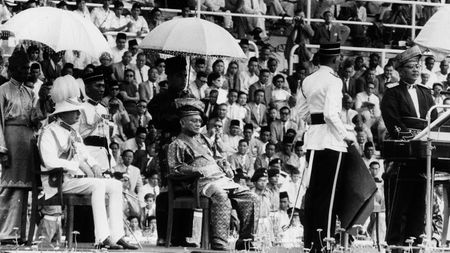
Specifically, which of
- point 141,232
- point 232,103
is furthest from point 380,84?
point 141,232

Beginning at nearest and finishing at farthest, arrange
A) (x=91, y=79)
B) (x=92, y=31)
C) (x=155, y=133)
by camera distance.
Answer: (x=91, y=79) < (x=92, y=31) < (x=155, y=133)

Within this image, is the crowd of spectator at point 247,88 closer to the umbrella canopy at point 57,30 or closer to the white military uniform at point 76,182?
the umbrella canopy at point 57,30

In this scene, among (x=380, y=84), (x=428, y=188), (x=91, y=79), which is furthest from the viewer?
(x=380, y=84)

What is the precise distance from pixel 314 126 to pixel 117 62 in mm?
9498

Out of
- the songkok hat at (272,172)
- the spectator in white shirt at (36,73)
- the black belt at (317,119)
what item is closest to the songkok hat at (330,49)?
the black belt at (317,119)

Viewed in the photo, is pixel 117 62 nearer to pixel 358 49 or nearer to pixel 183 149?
pixel 358 49

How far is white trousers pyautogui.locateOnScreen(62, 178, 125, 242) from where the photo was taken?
48.0 feet

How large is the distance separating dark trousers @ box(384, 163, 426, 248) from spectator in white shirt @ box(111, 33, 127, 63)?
9627 millimetres

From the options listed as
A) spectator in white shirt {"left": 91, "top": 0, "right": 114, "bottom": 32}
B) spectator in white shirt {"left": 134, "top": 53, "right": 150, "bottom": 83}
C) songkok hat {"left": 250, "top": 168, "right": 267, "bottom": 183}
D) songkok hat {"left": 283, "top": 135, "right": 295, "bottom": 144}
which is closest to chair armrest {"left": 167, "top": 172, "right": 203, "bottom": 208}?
songkok hat {"left": 250, "top": 168, "right": 267, "bottom": 183}

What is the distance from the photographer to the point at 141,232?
1903 cm

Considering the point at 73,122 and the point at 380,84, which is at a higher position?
the point at 380,84

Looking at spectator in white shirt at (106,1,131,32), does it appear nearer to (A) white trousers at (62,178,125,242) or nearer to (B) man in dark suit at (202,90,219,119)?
(B) man in dark suit at (202,90,219,119)

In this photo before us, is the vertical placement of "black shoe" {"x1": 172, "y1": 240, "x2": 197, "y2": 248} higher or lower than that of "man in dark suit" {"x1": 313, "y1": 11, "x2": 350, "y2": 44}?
lower

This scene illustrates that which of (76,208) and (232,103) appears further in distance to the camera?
(232,103)
